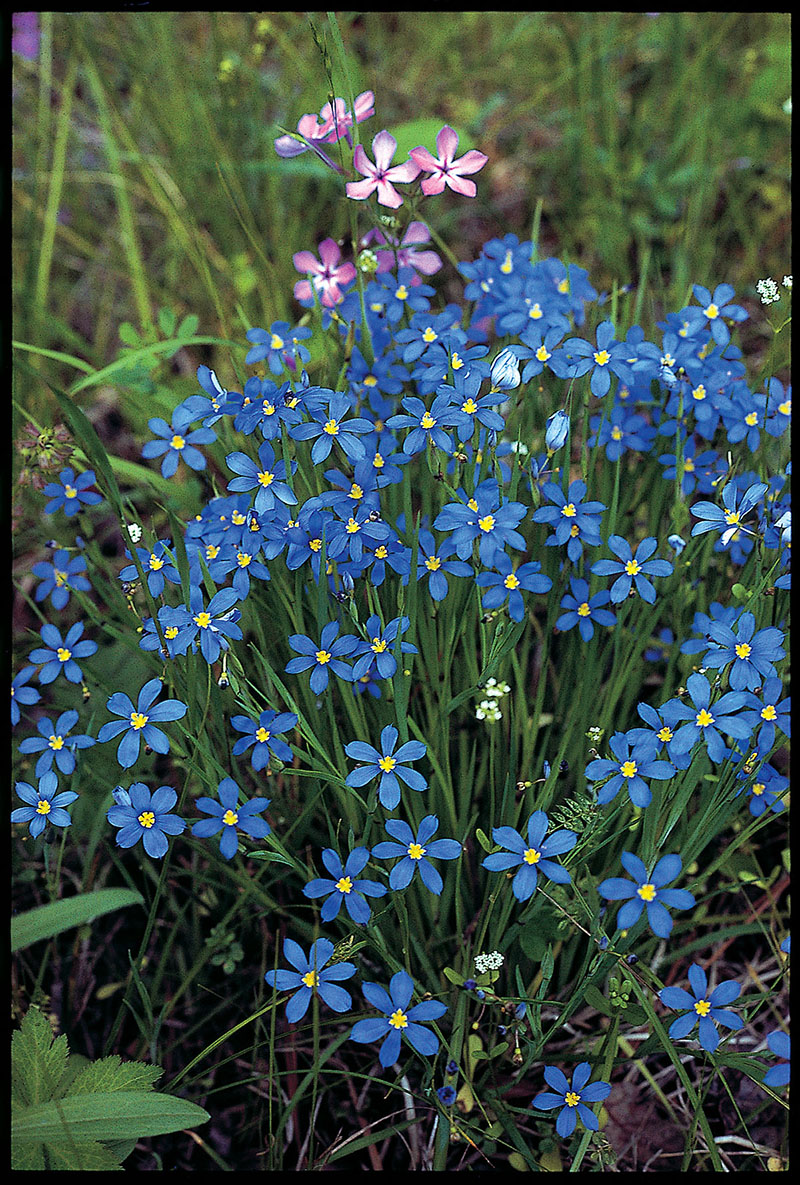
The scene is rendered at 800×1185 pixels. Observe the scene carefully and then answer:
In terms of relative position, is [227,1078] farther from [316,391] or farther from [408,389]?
[408,389]

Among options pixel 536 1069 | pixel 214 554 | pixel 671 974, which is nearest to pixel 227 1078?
pixel 536 1069

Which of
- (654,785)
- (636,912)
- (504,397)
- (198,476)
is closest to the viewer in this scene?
(636,912)

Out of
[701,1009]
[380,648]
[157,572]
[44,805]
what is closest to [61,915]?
[44,805]

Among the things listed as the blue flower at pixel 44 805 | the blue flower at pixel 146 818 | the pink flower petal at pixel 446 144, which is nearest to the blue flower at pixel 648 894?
the blue flower at pixel 146 818

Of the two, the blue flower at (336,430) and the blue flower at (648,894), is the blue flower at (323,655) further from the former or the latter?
the blue flower at (648,894)

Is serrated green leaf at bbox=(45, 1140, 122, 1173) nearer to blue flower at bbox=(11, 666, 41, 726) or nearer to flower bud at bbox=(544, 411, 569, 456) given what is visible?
blue flower at bbox=(11, 666, 41, 726)

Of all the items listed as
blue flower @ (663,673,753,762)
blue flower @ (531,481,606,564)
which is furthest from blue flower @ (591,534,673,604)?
blue flower @ (663,673,753,762)
